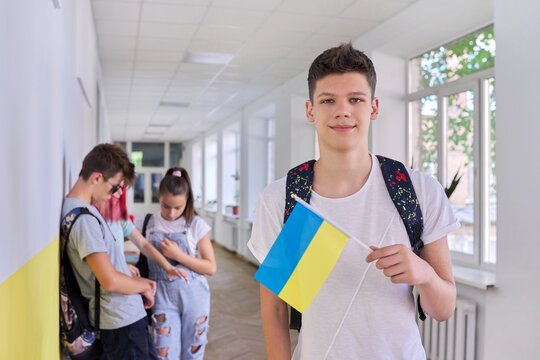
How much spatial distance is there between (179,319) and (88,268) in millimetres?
893

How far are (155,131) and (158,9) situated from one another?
11.3m

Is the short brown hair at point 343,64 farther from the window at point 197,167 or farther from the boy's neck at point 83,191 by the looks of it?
the window at point 197,167

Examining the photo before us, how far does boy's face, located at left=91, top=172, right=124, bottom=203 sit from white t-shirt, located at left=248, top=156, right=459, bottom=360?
125cm

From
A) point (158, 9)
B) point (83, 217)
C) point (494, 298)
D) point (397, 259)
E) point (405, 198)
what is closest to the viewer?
point (397, 259)

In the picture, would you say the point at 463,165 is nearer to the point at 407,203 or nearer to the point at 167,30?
the point at 167,30

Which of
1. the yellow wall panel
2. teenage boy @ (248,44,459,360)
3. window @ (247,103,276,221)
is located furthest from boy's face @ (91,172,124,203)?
window @ (247,103,276,221)

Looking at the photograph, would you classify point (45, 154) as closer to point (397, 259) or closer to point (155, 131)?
point (397, 259)

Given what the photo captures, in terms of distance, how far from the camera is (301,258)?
4.10 ft

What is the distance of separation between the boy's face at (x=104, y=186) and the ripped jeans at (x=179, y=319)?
0.77m

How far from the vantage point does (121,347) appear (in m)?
2.15

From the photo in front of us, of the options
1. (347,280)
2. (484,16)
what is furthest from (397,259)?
(484,16)

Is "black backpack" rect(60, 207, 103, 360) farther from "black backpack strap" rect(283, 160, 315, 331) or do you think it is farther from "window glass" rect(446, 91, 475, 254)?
"window glass" rect(446, 91, 475, 254)

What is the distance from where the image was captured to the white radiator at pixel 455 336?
3727 millimetres

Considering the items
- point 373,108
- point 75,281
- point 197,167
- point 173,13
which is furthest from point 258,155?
point 373,108
